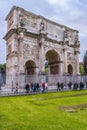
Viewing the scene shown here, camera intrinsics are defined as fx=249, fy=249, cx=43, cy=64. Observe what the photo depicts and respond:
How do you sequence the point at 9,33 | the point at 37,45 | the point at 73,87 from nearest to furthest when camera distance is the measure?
1. the point at 73,87
2. the point at 9,33
3. the point at 37,45

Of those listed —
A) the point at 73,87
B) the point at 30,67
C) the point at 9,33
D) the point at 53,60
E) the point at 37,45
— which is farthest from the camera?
the point at 53,60

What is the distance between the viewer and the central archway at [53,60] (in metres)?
45.5

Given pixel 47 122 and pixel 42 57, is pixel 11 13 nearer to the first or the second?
pixel 42 57

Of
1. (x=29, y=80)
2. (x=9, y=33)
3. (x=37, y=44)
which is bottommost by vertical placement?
(x=29, y=80)

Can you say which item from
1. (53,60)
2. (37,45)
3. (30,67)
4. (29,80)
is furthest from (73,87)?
(53,60)

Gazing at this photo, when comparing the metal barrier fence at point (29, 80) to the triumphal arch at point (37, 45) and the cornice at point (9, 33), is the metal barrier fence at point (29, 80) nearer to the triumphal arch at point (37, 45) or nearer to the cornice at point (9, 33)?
the triumphal arch at point (37, 45)

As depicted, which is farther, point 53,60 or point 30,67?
point 53,60

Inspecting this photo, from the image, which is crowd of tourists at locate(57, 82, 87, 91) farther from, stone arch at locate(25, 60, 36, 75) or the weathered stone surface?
stone arch at locate(25, 60, 36, 75)

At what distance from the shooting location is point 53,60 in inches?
1859

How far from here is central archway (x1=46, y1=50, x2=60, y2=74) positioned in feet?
149

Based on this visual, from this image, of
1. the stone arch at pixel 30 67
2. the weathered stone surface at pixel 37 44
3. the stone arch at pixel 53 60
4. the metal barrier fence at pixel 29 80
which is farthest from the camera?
the stone arch at pixel 53 60

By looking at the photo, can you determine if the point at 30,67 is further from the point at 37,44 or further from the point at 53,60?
the point at 53,60

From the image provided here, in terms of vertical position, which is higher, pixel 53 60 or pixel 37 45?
pixel 37 45

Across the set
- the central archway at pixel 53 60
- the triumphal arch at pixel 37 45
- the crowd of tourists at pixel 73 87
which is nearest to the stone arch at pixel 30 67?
the triumphal arch at pixel 37 45
